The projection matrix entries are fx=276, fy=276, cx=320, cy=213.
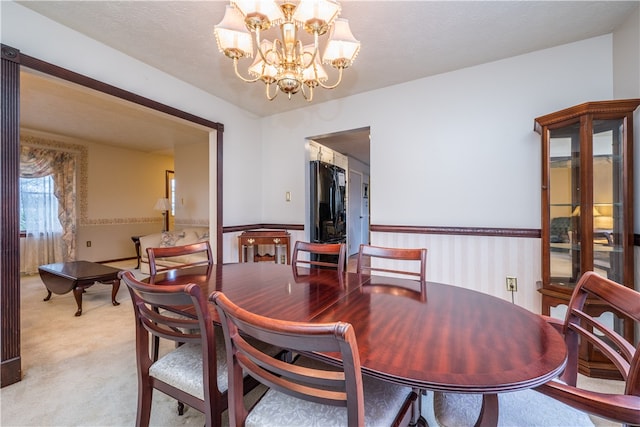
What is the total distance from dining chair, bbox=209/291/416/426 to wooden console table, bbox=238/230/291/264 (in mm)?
2395

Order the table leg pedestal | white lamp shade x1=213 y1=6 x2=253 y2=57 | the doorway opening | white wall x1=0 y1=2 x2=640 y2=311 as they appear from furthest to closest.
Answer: the doorway opening → white wall x1=0 y1=2 x2=640 y2=311 → white lamp shade x1=213 y1=6 x2=253 y2=57 → the table leg pedestal

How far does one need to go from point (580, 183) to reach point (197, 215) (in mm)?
5332

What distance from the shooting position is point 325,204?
3725 mm

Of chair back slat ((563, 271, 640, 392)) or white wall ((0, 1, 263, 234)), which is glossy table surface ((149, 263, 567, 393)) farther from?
white wall ((0, 1, 263, 234))

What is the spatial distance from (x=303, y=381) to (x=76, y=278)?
10.4 feet

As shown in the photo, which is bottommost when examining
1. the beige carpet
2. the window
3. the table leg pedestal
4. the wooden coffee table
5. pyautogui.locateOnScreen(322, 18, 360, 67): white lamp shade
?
the beige carpet

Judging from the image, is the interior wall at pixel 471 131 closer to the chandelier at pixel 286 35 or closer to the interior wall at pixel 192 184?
the chandelier at pixel 286 35

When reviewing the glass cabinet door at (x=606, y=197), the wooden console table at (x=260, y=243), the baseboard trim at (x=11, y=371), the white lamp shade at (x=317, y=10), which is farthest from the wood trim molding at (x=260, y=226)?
the glass cabinet door at (x=606, y=197)

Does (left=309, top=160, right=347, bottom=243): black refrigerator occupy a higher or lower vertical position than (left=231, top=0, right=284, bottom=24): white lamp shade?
lower

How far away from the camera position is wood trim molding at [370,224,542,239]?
227 cm

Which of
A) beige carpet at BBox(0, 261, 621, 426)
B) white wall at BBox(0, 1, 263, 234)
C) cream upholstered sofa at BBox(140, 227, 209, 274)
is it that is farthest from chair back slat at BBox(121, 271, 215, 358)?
cream upholstered sofa at BBox(140, 227, 209, 274)

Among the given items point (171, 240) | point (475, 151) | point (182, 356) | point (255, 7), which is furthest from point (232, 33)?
point (171, 240)

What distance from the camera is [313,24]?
1.34 metres

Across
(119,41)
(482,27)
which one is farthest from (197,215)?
(482,27)
